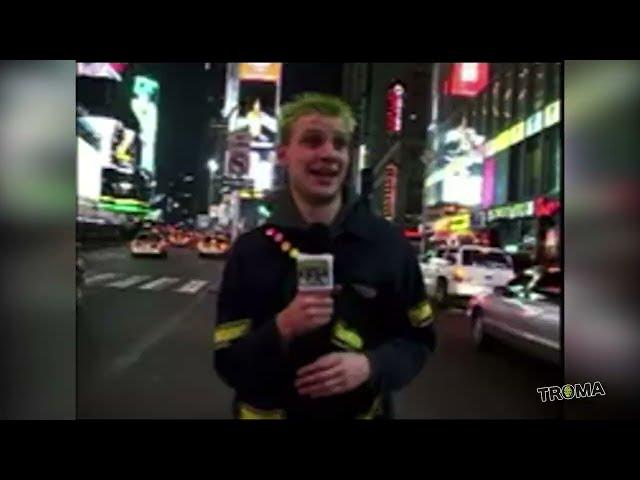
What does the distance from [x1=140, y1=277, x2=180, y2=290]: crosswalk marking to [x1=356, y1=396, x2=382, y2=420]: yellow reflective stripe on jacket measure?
4.02 feet

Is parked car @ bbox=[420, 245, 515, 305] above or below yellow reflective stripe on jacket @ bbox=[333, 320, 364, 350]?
above

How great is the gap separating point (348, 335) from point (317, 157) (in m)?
0.86

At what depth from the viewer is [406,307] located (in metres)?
3.50

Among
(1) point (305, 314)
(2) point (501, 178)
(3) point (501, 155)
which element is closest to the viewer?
(1) point (305, 314)

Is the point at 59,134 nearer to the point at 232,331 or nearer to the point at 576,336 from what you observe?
the point at 232,331

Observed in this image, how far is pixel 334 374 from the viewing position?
138 inches

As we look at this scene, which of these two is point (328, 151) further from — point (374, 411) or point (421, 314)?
point (374, 411)

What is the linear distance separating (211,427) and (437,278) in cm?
138

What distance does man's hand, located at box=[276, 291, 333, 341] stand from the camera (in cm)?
346

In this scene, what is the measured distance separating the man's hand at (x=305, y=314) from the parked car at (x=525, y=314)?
812mm

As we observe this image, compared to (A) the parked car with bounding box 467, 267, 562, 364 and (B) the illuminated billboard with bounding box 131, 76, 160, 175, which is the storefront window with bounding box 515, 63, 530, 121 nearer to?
(A) the parked car with bounding box 467, 267, 562, 364

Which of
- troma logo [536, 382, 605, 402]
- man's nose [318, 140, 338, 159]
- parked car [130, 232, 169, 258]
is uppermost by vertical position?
man's nose [318, 140, 338, 159]

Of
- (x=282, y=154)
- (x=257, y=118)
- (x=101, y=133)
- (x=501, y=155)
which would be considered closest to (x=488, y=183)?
(x=501, y=155)

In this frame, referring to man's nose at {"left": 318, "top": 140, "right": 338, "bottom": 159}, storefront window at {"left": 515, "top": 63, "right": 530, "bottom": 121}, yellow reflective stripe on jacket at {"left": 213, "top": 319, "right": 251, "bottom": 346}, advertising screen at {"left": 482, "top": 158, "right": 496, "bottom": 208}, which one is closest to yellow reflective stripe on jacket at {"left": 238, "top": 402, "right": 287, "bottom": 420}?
yellow reflective stripe on jacket at {"left": 213, "top": 319, "right": 251, "bottom": 346}
